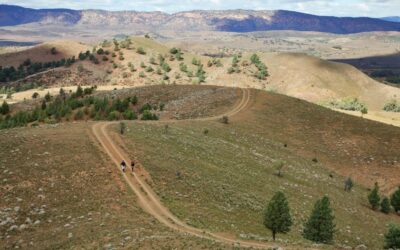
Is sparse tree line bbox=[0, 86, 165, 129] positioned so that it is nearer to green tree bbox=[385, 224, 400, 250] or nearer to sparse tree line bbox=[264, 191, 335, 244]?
sparse tree line bbox=[264, 191, 335, 244]

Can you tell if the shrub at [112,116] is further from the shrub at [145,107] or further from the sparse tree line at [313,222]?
the sparse tree line at [313,222]

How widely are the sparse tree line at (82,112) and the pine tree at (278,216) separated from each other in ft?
159

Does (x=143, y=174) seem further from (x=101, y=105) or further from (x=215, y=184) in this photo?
(x=101, y=105)

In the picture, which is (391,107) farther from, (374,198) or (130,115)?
(374,198)

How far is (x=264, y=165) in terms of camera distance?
65750 millimetres

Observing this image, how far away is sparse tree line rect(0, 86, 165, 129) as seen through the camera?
88250 mm

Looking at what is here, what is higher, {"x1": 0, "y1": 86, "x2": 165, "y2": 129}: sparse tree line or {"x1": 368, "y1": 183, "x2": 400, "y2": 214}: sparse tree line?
{"x1": 0, "y1": 86, "x2": 165, "y2": 129}: sparse tree line

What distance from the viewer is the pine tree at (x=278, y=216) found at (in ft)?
131

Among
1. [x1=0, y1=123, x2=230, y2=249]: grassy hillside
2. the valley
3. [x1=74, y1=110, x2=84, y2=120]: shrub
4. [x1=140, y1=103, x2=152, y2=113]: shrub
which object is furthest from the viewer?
[x1=140, y1=103, x2=152, y2=113]: shrub

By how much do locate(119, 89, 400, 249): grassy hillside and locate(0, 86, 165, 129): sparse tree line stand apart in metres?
19.3

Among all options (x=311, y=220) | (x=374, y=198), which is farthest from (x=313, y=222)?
(x=374, y=198)

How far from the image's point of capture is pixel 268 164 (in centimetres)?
6681

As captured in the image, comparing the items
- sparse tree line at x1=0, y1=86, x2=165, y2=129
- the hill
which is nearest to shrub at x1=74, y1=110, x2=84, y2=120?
sparse tree line at x1=0, y1=86, x2=165, y2=129

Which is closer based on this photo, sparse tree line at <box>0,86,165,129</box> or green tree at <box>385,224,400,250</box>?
green tree at <box>385,224,400,250</box>
